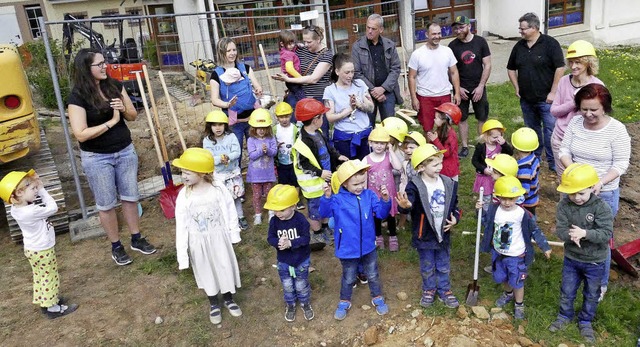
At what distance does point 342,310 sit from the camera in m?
4.43

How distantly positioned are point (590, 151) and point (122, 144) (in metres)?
4.15

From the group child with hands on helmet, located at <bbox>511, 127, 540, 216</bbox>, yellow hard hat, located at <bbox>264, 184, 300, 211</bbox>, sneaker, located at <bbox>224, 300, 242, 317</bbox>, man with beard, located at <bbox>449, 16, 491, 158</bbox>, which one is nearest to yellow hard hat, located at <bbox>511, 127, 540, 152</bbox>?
child with hands on helmet, located at <bbox>511, 127, 540, 216</bbox>

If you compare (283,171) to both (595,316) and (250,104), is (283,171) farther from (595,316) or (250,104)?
(595,316)

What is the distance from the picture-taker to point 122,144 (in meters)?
5.12

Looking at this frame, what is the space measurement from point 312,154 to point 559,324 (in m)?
2.53

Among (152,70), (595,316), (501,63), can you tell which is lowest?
(595,316)

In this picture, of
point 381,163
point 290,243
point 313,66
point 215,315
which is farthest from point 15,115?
point 381,163

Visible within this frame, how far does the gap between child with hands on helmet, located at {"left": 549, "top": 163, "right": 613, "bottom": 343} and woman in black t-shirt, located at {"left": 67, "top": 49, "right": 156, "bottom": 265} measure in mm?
3882

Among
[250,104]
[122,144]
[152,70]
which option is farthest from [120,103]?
[152,70]

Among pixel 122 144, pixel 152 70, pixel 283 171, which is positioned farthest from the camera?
pixel 152 70

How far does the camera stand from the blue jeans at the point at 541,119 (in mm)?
6445

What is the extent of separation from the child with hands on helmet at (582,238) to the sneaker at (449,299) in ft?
2.41

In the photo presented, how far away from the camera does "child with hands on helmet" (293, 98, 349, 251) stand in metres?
5.02

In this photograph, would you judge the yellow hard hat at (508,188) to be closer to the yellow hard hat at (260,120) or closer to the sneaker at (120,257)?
the yellow hard hat at (260,120)
